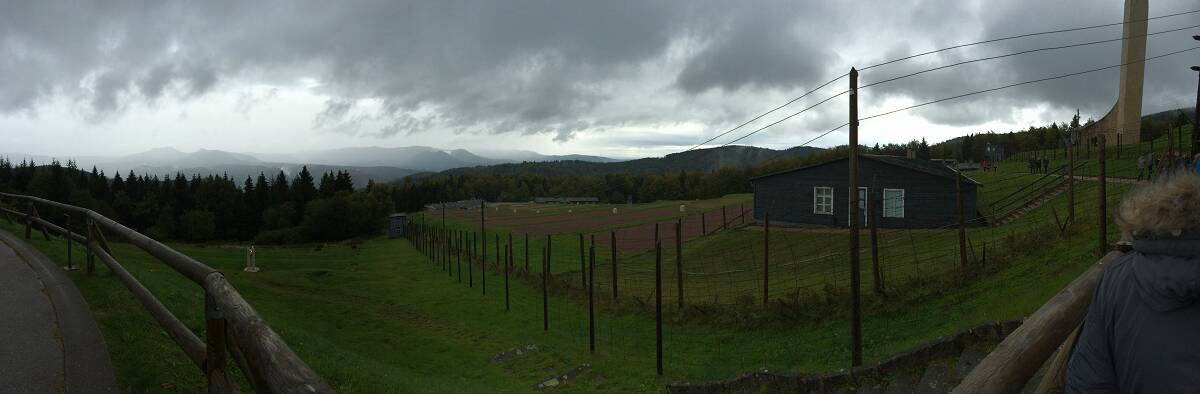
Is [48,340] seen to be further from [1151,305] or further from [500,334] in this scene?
[500,334]

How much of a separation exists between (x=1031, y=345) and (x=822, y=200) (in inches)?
1282

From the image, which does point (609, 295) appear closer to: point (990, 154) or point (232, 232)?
point (990, 154)

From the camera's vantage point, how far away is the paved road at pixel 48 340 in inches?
142

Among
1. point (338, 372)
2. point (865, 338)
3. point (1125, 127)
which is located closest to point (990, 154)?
point (1125, 127)

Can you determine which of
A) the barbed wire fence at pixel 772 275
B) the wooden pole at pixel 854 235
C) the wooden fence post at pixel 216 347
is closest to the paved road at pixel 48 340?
the wooden fence post at pixel 216 347

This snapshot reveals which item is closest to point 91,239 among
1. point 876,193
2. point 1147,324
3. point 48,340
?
point 48,340

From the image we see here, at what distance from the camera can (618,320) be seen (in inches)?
728

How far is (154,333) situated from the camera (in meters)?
4.87

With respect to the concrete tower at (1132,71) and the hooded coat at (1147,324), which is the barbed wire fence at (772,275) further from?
the hooded coat at (1147,324)

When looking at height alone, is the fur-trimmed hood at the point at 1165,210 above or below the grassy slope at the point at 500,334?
above

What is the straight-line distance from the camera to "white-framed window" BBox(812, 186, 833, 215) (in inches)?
1284

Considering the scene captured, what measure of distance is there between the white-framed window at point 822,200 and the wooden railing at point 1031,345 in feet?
105

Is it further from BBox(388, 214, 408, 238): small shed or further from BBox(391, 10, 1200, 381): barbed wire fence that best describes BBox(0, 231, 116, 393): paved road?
BBox(388, 214, 408, 238): small shed

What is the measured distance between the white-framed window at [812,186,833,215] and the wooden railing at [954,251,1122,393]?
31.9 metres
